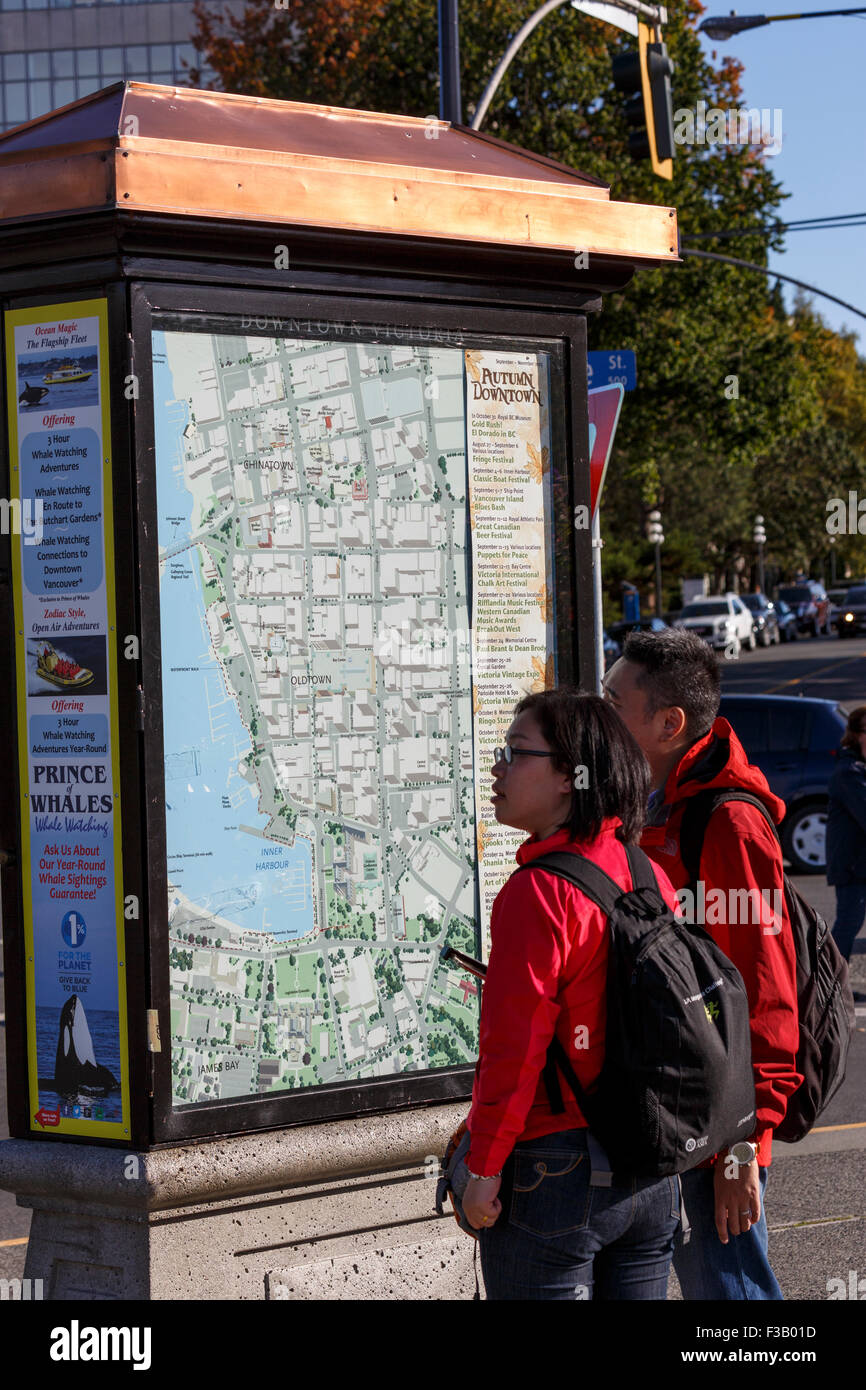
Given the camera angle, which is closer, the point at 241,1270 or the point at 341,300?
the point at 241,1270

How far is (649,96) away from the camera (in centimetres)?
1027

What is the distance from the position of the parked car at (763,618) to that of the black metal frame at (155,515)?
50.8m

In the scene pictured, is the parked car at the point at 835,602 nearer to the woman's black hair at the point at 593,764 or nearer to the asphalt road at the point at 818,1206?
the asphalt road at the point at 818,1206

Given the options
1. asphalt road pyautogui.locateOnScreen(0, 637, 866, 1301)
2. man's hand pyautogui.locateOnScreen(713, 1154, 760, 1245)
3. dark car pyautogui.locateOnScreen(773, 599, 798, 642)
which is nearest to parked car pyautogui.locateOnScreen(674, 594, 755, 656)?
dark car pyautogui.locateOnScreen(773, 599, 798, 642)

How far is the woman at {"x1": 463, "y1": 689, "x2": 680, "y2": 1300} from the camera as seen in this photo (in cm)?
259

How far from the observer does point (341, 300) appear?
12.3 ft

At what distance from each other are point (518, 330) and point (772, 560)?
249 feet

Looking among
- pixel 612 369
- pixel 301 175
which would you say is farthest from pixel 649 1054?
pixel 612 369

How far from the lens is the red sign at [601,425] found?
7.63 metres

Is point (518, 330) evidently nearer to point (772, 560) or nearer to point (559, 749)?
point (559, 749)

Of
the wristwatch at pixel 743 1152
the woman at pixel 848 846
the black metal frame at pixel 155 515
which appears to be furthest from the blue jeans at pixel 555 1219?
the woman at pixel 848 846

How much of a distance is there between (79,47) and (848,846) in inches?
2855

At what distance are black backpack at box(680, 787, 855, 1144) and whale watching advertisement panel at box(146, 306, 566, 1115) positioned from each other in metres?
0.95
